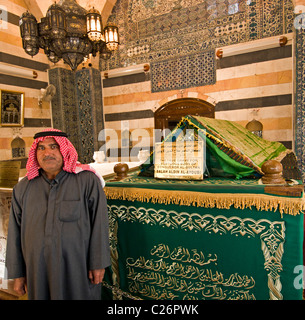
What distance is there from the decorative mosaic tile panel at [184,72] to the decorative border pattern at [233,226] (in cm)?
426

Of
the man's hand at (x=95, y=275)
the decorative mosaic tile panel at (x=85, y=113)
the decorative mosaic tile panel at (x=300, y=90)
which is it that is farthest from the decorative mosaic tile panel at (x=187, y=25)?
the man's hand at (x=95, y=275)

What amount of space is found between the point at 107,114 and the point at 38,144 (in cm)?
509

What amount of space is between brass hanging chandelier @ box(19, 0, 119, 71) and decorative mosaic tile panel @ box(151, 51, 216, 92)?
108 inches

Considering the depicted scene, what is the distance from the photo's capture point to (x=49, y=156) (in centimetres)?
149

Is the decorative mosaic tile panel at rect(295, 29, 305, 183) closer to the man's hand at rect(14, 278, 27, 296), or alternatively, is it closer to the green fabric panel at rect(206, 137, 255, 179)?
the green fabric panel at rect(206, 137, 255, 179)

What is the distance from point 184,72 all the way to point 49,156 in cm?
467

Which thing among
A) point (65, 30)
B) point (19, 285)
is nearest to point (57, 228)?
point (19, 285)

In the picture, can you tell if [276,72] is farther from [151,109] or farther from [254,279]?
[254,279]

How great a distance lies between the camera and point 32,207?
1.49 meters

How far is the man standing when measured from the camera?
143cm

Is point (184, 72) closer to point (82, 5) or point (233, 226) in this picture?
point (82, 5)

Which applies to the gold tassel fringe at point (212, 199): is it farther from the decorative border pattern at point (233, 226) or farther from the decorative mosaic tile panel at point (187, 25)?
the decorative mosaic tile panel at point (187, 25)

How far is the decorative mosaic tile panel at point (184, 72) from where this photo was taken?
17.0 feet

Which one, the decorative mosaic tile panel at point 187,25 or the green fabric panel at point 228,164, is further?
the decorative mosaic tile panel at point 187,25
